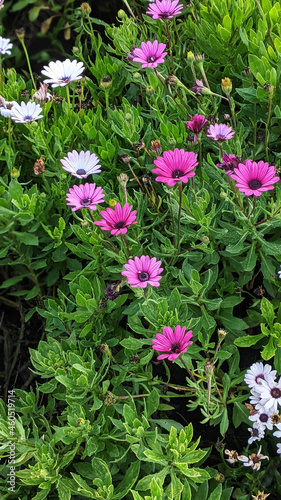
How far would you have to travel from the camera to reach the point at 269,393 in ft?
4.46

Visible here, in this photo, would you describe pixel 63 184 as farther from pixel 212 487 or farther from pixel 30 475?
pixel 212 487

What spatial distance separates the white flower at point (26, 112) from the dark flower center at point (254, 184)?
66 cm

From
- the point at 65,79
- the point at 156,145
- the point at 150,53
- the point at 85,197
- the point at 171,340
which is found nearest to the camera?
the point at 171,340

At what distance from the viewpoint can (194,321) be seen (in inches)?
55.2

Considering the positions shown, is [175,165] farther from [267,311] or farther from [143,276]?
[267,311]

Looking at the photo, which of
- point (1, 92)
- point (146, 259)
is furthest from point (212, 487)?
point (1, 92)

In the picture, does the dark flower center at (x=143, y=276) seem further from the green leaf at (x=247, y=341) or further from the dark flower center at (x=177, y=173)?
the green leaf at (x=247, y=341)

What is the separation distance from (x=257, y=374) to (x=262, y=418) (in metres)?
0.10

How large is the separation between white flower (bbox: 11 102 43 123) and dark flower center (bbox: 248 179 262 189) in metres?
0.66

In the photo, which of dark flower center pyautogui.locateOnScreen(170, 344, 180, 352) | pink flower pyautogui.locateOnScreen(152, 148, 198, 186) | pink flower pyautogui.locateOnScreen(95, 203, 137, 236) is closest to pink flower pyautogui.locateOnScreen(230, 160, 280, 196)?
pink flower pyautogui.locateOnScreen(152, 148, 198, 186)

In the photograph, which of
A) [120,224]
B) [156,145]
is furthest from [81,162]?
[120,224]

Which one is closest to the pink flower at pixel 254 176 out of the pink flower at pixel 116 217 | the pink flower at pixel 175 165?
the pink flower at pixel 175 165

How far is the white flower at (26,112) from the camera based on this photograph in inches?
63.1

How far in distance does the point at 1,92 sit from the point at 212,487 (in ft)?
4.39
